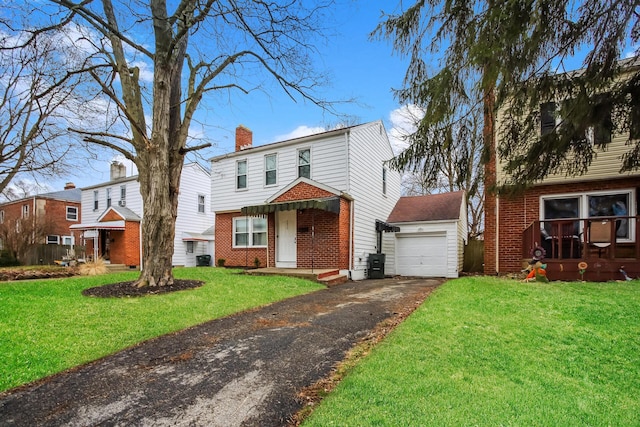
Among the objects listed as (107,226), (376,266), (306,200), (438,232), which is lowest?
(376,266)

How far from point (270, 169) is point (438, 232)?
26.7 ft

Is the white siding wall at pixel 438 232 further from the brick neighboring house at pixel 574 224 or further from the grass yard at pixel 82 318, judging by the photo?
the grass yard at pixel 82 318

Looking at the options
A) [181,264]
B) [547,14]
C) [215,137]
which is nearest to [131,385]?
[547,14]

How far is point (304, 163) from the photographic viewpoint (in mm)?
14516

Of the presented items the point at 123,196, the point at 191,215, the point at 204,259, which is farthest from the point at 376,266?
the point at 123,196

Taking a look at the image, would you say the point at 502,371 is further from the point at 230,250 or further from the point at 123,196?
the point at 123,196

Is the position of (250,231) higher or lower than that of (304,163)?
lower

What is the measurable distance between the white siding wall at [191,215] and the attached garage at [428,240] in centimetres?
1308

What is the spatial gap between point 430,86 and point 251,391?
3916mm

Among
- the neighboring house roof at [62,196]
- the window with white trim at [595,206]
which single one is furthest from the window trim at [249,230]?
the neighboring house roof at [62,196]

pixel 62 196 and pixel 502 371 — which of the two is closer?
pixel 502 371

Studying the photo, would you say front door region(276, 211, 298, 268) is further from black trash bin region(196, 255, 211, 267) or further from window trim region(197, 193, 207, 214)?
window trim region(197, 193, 207, 214)

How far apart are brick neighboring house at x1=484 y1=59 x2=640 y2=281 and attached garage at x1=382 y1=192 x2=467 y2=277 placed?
2.51 m

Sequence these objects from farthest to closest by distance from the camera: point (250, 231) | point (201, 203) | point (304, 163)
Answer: point (201, 203) < point (250, 231) < point (304, 163)
